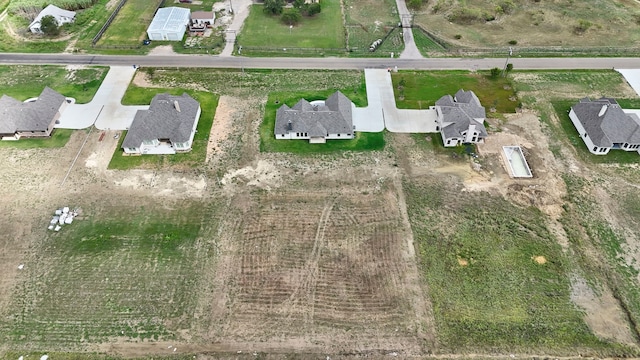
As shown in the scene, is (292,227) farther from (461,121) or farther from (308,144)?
(461,121)

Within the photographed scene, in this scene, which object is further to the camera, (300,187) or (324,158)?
(324,158)

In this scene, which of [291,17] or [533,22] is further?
[291,17]

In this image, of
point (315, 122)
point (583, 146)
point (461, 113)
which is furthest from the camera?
point (315, 122)

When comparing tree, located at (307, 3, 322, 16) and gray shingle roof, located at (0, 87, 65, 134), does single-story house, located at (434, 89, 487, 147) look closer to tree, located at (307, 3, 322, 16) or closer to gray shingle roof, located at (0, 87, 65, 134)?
tree, located at (307, 3, 322, 16)

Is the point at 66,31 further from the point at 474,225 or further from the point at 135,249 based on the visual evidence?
→ the point at 474,225

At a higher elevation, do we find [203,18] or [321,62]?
[203,18]

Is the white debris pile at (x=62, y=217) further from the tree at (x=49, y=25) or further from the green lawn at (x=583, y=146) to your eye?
the green lawn at (x=583, y=146)

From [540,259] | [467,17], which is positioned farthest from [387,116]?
[467,17]

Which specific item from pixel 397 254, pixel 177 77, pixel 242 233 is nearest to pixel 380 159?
pixel 397 254
